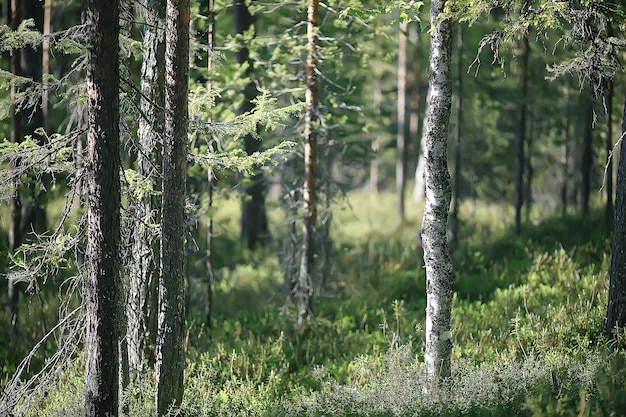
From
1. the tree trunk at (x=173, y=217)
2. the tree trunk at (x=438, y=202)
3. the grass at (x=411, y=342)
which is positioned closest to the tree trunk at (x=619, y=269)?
the grass at (x=411, y=342)

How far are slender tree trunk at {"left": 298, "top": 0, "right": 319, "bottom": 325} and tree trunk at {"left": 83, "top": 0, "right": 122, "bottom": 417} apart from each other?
213 inches

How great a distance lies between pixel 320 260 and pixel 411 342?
5559mm

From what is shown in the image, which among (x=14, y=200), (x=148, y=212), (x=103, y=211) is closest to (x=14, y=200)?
(x=14, y=200)

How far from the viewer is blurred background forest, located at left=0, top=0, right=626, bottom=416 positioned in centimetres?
800

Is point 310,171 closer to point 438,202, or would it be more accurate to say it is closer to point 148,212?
point 148,212

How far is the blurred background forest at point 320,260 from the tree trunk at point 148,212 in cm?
26

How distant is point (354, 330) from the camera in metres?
12.1

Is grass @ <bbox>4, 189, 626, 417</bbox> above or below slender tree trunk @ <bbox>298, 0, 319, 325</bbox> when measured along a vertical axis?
below

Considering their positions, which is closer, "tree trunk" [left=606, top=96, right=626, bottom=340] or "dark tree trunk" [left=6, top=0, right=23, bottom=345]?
"tree trunk" [left=606, top=96, right=626, bottom=340]

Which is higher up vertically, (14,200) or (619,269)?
(14,200)

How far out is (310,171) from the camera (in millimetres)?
12422

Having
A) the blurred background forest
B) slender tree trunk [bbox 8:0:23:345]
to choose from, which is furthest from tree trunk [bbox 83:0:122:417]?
slender tree trunk [bbox 8:0:23:345]

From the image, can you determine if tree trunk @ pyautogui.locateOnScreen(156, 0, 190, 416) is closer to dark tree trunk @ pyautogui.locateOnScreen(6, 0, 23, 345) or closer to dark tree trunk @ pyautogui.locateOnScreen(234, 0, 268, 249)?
dark tree trunk @ pyautogui.locateOnScreen(6, 0, 23, 345)

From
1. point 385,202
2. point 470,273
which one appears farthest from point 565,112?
point 385,202
